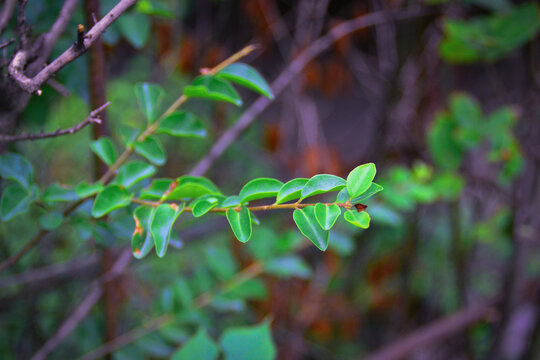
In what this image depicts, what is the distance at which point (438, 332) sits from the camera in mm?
992

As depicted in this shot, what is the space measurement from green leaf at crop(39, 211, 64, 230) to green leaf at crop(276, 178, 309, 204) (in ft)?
0.81

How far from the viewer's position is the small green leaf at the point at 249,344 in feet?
1.74

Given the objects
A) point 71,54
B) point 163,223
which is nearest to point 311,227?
point 163,223

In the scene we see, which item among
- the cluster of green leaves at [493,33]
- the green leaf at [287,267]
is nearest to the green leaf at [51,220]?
the green leaf at [287,267]

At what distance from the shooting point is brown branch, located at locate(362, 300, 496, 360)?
0.93 metres

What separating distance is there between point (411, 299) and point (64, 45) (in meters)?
1.21

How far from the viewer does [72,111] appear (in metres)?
1.48

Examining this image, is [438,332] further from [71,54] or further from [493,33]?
[71,54]

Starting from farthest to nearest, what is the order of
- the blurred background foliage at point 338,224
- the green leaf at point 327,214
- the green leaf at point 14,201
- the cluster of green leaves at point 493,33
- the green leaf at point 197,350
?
the cluster of green leaves at point 493,33
the blurred background foliage at point 338,224
the green leaf at point 197,350
the green leaf at point 14,201
the green leaf at point 327,214

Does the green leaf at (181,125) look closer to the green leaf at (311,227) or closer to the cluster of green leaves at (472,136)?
the green leaf at (311,227)

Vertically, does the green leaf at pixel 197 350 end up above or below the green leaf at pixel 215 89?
below

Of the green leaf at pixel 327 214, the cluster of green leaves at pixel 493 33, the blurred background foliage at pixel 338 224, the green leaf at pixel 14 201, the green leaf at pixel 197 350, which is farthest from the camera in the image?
the cluster of green leaves at pixel 493 33

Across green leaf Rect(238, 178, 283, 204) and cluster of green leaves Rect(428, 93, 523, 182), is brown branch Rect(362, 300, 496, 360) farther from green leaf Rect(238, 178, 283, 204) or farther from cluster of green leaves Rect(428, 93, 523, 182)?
green leaf Rect(238, 178, 283, 204)

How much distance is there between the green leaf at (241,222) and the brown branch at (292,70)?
399 mm
